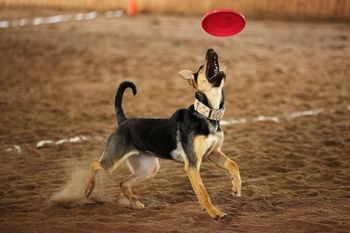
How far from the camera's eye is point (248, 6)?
63.9 ft

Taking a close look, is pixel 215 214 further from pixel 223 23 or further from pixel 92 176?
pixel 223 23

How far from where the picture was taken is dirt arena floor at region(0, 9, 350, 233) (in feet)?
19.0

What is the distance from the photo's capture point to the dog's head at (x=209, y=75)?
5.32 metres

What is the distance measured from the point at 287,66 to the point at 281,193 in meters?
7.56

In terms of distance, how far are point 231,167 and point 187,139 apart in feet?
1.67

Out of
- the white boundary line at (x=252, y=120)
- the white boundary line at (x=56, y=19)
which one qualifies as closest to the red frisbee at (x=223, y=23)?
the white boundary line at (x=252, y=120)

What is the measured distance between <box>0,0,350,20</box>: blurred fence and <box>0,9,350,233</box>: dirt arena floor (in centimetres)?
77

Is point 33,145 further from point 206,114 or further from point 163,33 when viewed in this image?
point 163,33

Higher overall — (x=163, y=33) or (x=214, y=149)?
(x=214, y=149)

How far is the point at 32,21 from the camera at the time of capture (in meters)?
18.7

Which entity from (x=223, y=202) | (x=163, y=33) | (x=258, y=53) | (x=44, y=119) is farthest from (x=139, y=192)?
(x=163, y=33)

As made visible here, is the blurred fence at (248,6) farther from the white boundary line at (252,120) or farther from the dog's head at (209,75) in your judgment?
the dog's head at (209,75)

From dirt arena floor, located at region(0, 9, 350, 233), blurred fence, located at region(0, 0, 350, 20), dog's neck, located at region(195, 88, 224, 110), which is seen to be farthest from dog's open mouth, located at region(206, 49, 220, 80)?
blurred fence, located at region(0, 0, 350, 20)

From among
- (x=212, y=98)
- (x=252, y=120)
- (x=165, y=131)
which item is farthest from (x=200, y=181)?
(x=252, y=120)
